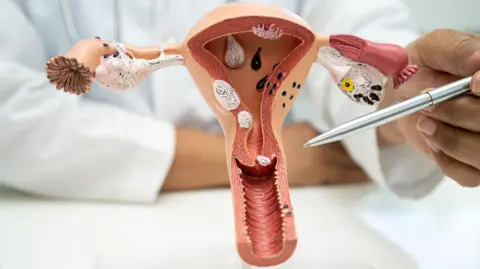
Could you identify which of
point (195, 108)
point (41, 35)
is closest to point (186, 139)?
point (195, 108)

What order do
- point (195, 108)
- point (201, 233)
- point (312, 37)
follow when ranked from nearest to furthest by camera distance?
point (312, 37) → point (201, 233) → point (195, 108)

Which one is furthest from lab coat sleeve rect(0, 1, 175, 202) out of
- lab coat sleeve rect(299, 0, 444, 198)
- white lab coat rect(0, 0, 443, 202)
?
lab coat sleeve rect(299, 0, 444, 198)

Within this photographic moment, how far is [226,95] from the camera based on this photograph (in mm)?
233

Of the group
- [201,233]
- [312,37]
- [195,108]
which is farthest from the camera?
[195,108]

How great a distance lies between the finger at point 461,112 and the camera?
0.26m

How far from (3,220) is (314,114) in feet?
0.89

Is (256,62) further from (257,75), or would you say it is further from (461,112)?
(461,112)

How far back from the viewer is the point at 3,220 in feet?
1.13

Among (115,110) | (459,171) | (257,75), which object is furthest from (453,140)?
(115,110)

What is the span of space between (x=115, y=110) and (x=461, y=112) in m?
0.25

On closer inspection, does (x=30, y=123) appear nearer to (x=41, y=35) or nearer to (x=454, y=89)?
(x=41, y=35)

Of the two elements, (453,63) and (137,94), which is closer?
(453,63)

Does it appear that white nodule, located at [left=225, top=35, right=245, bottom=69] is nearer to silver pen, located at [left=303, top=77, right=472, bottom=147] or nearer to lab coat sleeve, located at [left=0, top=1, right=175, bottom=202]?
silver pen, located at [left=303, top=77, right=472, bottom=147]

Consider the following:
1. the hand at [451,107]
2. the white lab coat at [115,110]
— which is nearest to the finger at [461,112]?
the hand at [451,107]
